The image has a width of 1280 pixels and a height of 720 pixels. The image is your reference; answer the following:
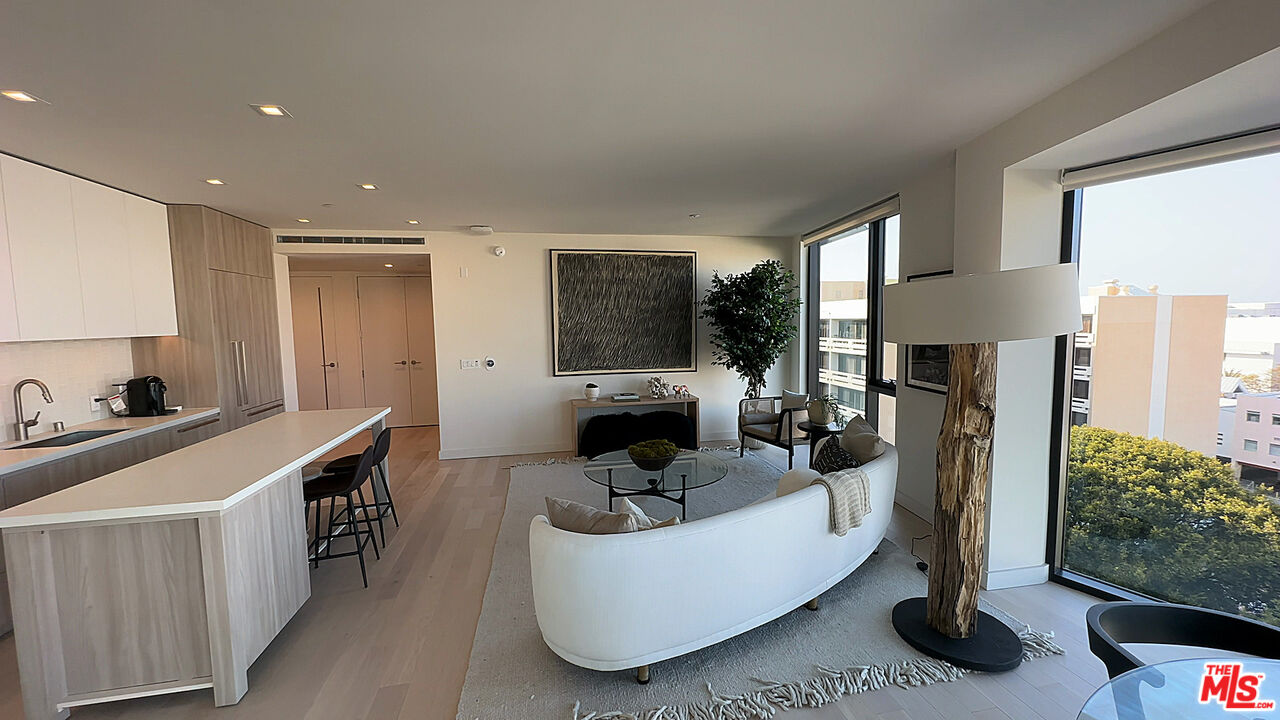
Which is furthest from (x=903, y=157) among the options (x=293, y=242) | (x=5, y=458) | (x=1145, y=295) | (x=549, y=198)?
(x=293, y=242)

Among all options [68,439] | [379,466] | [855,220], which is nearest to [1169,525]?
[855,220]

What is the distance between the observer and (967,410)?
7.25ft

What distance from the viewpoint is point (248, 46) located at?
1.79m

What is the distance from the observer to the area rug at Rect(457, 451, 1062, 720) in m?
1.98

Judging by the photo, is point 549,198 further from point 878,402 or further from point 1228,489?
point 1228,489

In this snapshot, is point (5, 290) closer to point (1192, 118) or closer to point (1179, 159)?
point (1192, 118)

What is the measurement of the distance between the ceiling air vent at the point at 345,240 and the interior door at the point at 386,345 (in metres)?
2.04

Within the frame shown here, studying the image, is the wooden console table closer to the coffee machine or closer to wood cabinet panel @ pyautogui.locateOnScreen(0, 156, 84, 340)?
the coffee machine

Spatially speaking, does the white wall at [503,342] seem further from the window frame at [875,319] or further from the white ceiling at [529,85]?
the window frame at [875,319]

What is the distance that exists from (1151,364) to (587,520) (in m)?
2.83

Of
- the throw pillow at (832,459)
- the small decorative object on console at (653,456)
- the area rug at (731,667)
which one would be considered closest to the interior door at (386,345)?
the small decorative object on console at (653,456)

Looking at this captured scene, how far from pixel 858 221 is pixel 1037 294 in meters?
2.92

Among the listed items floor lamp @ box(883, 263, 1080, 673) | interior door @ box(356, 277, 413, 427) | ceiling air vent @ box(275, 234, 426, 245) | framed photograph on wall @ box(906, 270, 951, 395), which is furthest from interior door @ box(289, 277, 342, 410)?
floor lamp @ box(883, 263, 1080, 673)

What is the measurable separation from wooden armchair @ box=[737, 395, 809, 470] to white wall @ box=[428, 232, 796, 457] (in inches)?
55.0
